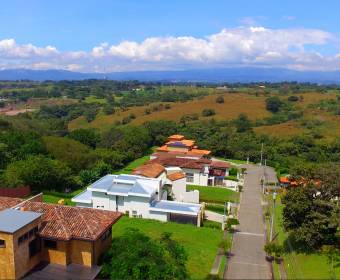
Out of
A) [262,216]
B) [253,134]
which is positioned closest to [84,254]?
[262,216]

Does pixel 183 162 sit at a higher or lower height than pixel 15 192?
lower

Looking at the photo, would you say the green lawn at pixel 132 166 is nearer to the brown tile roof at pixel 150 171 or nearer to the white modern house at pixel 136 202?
the brown tile roof at pixel 150 171

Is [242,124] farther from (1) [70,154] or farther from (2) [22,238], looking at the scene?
(2) [22,238]

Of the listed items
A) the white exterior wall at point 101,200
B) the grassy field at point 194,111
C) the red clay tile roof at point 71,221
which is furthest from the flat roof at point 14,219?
the grassy field at point 194,111

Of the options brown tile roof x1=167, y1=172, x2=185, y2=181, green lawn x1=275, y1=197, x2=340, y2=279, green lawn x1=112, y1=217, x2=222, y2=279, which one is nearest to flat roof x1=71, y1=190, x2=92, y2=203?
green lawn x1=112, y1=217, x2=222, y2=279

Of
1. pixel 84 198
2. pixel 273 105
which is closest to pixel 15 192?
pixel 84 198
